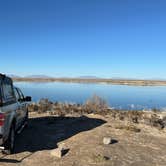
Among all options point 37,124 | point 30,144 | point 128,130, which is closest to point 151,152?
point 128,130

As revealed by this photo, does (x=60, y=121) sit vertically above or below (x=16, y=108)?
below

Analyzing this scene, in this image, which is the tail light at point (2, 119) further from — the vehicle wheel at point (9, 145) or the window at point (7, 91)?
the vehicle wheel at point (9, 145)

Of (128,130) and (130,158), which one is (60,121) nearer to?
(128,130)

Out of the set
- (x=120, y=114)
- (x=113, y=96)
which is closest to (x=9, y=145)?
(x=120, y=114)

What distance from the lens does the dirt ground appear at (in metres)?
8.23

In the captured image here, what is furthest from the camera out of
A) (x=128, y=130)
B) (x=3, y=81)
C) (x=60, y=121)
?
(x=60, y=121)

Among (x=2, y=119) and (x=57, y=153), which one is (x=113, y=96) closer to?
(x=57, y=153)

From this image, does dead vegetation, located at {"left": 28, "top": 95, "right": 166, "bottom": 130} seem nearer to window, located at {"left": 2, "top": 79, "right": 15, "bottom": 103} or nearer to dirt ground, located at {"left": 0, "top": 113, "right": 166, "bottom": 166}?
dirt ground, located at {"left": 0, "top": 113, "right": 166, "bottom": 166}

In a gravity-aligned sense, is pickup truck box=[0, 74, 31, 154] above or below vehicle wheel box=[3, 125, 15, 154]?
above

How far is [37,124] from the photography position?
13.6 metres

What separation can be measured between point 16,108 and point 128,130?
4625 mm

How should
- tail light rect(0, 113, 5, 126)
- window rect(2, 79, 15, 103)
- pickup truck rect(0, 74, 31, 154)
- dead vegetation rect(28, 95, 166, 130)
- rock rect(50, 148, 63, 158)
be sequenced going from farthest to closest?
dead vegetation rect(28, 95, 166, 130), rock rect(50, 148, 63, 158), window rect(2, 79, 15, 103), pickup truck rect(0, 74, 31, 154), tail light rect(0, 113, 5, 126)

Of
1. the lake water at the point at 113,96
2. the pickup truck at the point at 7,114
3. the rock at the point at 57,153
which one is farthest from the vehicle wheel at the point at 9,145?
the lake water at the point at 113,96

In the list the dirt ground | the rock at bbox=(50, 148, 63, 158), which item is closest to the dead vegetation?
the dirt ground
